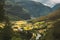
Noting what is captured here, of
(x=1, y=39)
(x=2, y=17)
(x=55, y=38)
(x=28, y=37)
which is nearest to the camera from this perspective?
(x=55, y=38)

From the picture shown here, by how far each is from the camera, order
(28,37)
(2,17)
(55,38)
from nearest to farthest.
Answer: (55,38)
(2,17)
(28,37)

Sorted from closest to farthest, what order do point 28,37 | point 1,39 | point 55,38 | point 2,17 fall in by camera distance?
point 55,38, point 1,39, point 2,17, point 28,37

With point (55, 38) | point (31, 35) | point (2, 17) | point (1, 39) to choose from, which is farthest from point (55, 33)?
point (31, 35)

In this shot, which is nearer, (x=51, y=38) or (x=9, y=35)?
(x=51, y=38)

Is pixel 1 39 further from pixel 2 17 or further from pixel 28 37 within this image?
pixel 28 37

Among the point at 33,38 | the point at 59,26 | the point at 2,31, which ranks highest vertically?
the point at 59,26

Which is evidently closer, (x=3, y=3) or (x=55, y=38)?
(x=55, y=38)

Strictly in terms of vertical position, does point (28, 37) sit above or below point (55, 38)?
below

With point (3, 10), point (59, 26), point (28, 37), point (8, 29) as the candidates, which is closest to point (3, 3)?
point (3, 10)

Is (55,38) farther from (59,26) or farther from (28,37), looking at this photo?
(28,37)
